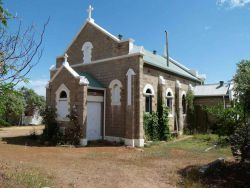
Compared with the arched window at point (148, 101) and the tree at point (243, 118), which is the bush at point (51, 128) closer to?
the arched window at point (148, 101)

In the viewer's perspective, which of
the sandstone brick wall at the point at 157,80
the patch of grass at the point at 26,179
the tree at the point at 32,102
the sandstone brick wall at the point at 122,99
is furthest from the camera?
the tree at the point at 32,102

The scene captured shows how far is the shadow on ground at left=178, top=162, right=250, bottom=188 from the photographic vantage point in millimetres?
8810

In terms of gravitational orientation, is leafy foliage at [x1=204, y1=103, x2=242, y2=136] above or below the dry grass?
above

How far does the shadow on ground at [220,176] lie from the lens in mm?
8810

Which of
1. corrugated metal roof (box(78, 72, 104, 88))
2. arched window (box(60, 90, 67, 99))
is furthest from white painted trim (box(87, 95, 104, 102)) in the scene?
arched window (box(60, 90, 67, 99))

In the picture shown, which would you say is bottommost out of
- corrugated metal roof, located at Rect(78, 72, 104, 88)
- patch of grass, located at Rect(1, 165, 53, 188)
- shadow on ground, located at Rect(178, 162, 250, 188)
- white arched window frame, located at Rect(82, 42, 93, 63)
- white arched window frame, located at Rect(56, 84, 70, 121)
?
shadow on ground, located at Rect(178, 162, 250, 188)

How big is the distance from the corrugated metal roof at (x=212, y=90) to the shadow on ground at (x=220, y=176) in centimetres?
1471

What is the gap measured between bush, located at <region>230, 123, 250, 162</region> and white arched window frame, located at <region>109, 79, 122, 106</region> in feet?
32.8

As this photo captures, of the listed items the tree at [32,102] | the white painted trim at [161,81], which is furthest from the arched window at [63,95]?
the tree at [32,102]

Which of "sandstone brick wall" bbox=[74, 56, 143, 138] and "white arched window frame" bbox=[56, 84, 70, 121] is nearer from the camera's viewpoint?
"sandstone brick wall" bbox=[74, 56, 143, 138]

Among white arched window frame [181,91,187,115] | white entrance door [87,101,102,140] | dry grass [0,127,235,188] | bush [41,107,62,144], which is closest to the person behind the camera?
dry grass [0,127,235,188]

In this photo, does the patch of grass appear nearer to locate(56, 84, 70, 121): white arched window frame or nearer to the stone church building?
the stone church building

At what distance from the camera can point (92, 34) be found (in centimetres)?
2048

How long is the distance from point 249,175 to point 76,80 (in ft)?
A: 38.9
